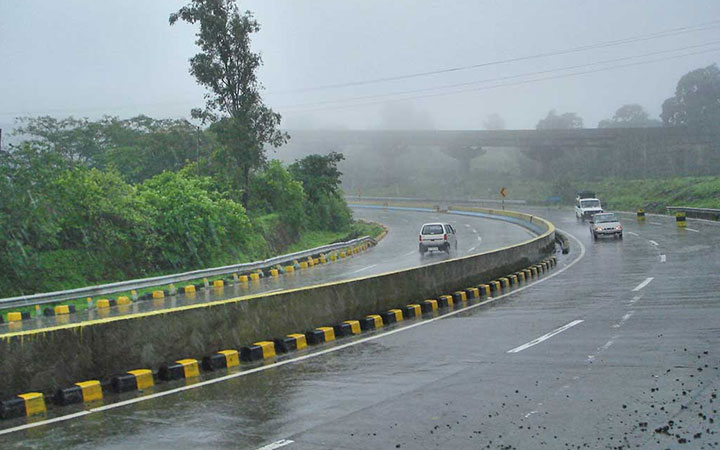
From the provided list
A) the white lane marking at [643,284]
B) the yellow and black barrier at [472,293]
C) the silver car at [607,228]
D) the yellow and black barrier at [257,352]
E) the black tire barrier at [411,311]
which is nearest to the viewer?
the yellow and black barrier at [257,352]

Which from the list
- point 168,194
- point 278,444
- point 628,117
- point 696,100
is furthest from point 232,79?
point 628,117

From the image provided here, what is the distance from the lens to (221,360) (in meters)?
11.9

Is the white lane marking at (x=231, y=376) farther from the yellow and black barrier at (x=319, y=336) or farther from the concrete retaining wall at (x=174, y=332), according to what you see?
the concrete retaining wall at (x=174, y=332)

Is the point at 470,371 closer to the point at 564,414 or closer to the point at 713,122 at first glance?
the point at 564,414

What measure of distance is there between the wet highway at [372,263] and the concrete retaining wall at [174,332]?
8798 millimetres

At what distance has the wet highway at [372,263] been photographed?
2341cm

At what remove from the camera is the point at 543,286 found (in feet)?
79.7

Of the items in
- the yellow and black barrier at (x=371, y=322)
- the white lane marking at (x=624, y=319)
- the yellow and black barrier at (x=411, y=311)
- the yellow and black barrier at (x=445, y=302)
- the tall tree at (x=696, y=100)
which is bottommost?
the white lane marking at (x=624, y=319)

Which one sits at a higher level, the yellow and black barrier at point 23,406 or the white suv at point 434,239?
the yellow and black barrier at point 23,406

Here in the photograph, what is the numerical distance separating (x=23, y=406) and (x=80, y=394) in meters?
0.80

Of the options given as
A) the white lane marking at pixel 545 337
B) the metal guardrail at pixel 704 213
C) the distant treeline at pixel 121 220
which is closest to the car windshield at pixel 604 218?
the metal guardrail at pixel 704 213

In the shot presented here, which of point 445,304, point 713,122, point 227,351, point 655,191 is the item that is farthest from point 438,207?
point 227,351

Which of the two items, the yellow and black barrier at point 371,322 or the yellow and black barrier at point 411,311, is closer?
the yellow and black barrier at point 371,322

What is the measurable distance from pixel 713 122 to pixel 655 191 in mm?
21420
